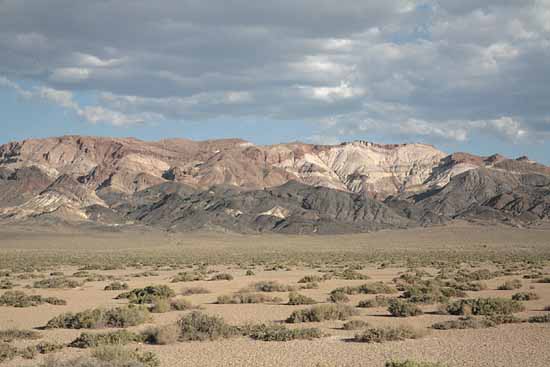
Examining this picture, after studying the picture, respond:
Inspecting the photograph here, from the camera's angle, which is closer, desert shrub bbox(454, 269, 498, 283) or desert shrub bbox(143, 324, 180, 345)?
desert shrub bbox(143, 324, 180, 345)

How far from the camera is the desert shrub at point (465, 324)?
1934cm

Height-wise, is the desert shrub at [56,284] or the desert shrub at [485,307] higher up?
the desert shrub at [485,307]

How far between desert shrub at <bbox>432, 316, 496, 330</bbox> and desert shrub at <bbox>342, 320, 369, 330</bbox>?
1990 millimetres

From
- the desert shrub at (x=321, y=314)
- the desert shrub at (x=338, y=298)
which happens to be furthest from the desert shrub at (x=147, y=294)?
the desert shrub at (x=321, y=314)

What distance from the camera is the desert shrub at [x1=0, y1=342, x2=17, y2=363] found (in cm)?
1545

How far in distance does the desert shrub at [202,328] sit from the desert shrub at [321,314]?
2804mm

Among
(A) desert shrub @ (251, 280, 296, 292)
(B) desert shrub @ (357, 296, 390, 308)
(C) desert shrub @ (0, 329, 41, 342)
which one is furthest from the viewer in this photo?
(A) desert shrub @ (251, 280, 296, 292)

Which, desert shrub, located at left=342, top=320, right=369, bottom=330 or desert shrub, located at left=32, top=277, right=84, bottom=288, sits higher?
desert shrub, located at left=342, top=320, right=369, bottom=330

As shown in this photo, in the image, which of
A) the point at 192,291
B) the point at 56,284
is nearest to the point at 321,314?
the point at 192,291

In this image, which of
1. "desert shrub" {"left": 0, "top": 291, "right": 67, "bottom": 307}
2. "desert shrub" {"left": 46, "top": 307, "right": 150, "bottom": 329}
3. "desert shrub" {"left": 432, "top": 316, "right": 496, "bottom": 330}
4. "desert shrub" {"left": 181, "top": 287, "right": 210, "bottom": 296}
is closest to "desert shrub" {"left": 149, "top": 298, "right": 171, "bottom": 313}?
"desert shrub" {"left": 46, "top": 307, "right": 150, "bottom": 329}

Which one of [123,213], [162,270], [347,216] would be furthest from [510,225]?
[162,270]

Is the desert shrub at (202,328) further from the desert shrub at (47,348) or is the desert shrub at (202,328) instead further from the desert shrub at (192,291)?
the desert shrub at (192,291)

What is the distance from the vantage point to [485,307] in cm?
2202

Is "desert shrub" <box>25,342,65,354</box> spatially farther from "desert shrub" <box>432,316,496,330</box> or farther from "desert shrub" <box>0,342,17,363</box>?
"desert shrub" <box>432,316,496,330</box>
